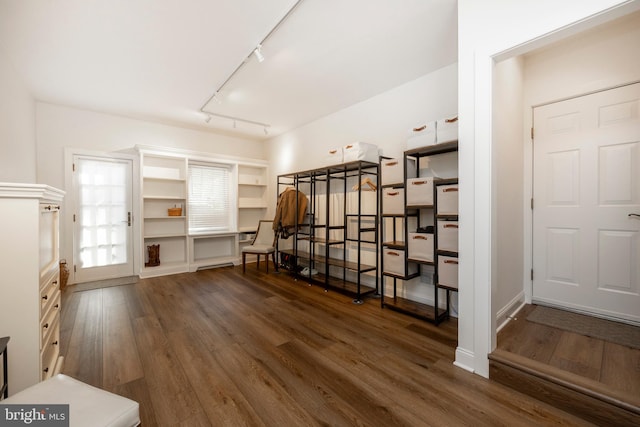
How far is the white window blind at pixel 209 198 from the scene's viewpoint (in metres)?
5.18

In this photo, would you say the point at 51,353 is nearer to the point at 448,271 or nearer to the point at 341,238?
the point at 448,271

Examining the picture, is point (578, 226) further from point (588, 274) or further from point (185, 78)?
point (185, 78)

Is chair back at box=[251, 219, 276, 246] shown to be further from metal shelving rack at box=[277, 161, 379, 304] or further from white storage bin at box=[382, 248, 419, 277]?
white storage bin at box=[382, 248, 419, 277]

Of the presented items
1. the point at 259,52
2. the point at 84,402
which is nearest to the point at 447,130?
the point at 259,52

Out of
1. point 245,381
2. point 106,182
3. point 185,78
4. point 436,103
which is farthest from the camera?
point 106,182

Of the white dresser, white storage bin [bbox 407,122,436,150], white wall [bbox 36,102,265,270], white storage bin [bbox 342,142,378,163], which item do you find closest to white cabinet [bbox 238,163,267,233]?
white wall [bbox 36,102,265,270]

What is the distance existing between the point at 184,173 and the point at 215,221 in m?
1.09

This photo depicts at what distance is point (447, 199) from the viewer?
248 cm

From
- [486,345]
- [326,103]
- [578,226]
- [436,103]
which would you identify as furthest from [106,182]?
[578,226]

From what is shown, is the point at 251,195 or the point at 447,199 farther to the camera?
the point at 251,195

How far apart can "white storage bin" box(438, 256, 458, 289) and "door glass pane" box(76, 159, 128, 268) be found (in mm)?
4943

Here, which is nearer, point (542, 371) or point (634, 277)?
point (542, 371)

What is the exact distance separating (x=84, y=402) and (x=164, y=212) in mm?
4508

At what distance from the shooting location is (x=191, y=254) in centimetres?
498
